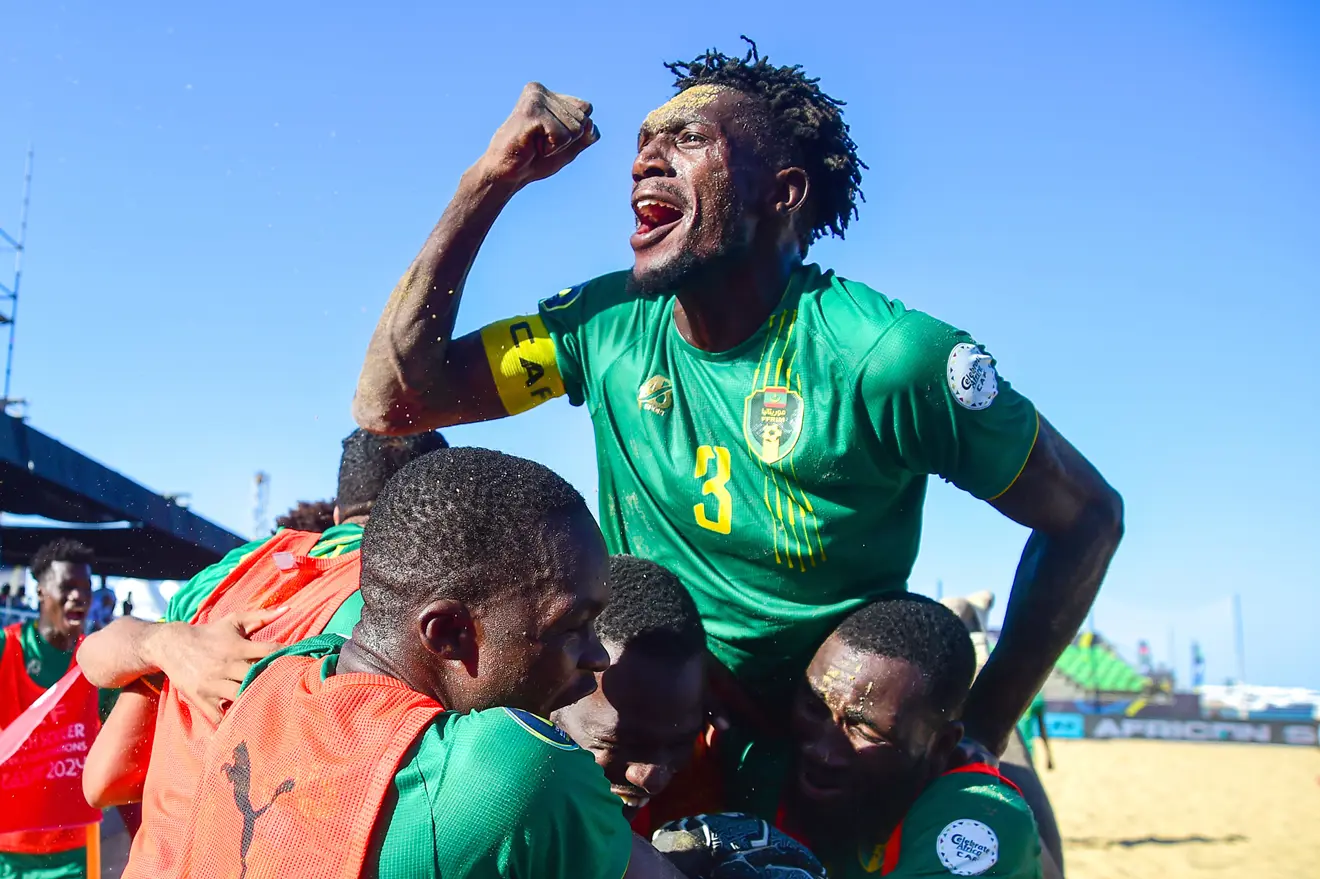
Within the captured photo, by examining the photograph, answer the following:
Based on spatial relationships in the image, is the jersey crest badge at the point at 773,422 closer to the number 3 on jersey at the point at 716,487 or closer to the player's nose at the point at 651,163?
the number 3 on jersey at the point at 716,487

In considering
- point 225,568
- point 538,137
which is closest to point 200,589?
point 225,568

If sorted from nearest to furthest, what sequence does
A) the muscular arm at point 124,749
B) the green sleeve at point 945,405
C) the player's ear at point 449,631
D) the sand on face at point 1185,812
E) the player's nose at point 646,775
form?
the player's ear at point 449,631 < the player's nose at point 646,775 < the green sleeve at point 945,405 < the muscular arm at point 124,749 < the sand on face at point 1185,812

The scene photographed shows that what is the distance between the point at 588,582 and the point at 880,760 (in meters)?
1.15

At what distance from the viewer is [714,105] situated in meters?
3.02

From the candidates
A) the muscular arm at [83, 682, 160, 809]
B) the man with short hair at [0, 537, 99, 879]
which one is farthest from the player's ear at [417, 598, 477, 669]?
the man with short hair at [0, 537, 99, 879]

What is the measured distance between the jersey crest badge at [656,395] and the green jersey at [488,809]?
1383 millimetres

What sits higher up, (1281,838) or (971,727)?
(971,727)

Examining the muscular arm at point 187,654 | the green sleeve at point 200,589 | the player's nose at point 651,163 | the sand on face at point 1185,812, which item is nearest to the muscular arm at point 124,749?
the muscular arm at point 187,654

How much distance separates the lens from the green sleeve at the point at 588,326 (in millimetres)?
3201

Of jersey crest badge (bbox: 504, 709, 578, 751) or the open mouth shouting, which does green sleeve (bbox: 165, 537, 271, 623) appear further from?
jersey crest badge (bbox: 504, 709, 578, 751)

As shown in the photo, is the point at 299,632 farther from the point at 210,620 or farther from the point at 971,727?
the point at 971,727

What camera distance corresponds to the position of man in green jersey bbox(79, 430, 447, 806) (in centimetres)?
244

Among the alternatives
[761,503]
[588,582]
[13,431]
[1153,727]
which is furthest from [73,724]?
[1153,727]

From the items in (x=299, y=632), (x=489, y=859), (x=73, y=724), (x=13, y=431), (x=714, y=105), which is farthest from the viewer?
(x=13, y=431)
